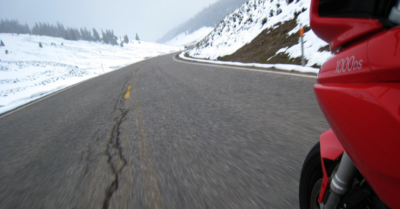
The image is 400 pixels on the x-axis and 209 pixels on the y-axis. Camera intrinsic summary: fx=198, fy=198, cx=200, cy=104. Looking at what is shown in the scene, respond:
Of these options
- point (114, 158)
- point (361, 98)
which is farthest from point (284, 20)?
point (361, 98)

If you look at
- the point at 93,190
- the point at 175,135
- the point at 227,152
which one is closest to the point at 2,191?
the point at 93,190

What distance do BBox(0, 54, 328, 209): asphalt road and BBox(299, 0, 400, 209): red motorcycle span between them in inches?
24.5

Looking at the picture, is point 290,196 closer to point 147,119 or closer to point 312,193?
point 312,193

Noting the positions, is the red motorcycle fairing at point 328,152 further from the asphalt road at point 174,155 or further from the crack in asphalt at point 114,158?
the crack in asphalt at point 114,158

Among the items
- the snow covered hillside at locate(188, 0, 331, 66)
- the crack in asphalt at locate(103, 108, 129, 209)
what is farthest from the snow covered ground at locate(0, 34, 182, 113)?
the snow covered hillside at locate(188, 0, 331, 66)

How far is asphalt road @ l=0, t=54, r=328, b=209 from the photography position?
1.69 metres

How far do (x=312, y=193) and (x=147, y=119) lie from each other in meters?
3.11

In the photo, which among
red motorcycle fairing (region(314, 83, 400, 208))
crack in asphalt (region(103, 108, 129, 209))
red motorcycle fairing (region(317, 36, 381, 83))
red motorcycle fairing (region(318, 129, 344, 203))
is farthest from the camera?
crack in asphalt (region(103, 108, 129, 209))

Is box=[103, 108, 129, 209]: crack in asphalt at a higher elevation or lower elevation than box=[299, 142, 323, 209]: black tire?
lower

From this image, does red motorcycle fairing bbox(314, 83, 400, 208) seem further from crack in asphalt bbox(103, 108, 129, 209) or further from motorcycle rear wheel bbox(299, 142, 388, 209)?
crack in asphalt bbox(103, 108, 129, 209)

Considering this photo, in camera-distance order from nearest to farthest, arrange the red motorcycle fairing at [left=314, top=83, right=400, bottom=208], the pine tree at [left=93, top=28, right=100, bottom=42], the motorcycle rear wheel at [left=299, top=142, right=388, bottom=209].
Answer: the red motorcycle fairing at [left=314, top=83, right=400, bottom=208], the motorcycle rear wheel at [left=299, top=142, right=388, bottom=209], the pine tree at [left=93, top=28, right=100, bottom=42]

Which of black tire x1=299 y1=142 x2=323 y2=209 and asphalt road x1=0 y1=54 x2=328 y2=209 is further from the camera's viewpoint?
asphalt road x1=0 y1=54 x2=328 y2=209

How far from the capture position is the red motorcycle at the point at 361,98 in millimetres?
547

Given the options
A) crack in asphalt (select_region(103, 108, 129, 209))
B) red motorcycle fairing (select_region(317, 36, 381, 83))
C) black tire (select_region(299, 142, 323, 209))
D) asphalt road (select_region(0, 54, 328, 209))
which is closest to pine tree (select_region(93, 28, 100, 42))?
asphalt road (select_region(0, 54, 328, 209))
